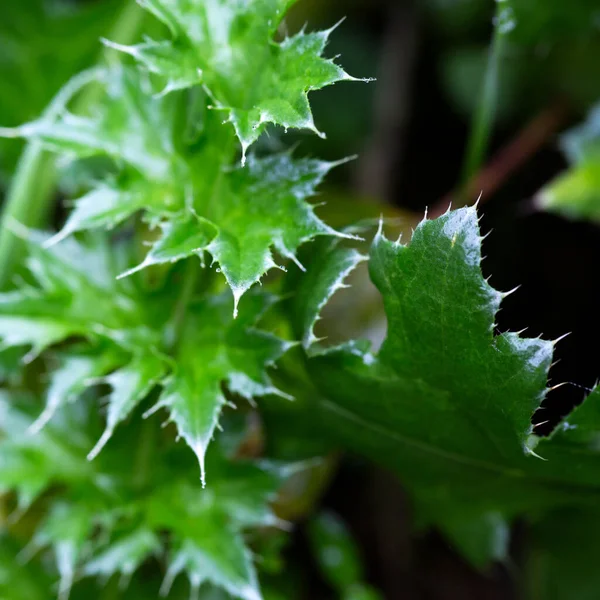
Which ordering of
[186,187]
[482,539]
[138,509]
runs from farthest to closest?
[482,539] < [138,509] < [186,187]

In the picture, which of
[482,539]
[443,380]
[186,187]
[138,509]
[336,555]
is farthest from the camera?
[336,555]

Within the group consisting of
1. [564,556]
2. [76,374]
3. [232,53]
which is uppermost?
[232,53]

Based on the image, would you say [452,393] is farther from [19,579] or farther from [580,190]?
[19,579]

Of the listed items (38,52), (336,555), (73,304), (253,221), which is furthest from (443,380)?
(38,52)

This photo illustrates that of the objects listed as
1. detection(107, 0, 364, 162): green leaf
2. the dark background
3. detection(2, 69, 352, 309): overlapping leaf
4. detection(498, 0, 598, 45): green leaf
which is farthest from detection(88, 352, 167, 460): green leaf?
detection(498, 0, 598, 45): green leaf

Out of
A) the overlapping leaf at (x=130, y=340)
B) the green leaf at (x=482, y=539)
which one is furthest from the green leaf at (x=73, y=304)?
the green leaf at (x=482, y=539)

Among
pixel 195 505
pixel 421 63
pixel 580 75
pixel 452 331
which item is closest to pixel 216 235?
pixel 452 331

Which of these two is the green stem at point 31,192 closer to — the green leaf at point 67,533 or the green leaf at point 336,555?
the green leaf at point 67,533

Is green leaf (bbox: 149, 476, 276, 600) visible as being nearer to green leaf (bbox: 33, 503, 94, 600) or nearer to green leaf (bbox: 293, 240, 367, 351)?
green leaf (bbox: 33, 503, 94, 600)
